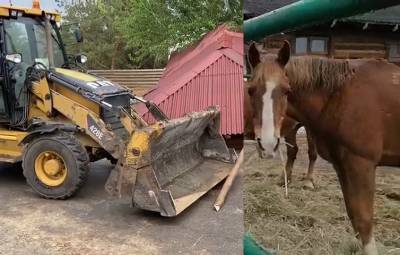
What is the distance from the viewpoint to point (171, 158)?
12.1 ft

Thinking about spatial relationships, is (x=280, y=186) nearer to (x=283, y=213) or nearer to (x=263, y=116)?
(x=283, y=213)

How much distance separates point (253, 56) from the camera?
1.74 feet

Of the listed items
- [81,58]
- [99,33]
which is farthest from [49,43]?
[99,33]

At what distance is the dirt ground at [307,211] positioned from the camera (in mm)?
625

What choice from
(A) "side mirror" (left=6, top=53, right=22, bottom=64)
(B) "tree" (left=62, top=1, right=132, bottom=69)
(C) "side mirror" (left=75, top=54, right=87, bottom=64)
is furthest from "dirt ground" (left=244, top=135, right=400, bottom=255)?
(B) "tree" (left=62, top=1, right=132, bottom=69)

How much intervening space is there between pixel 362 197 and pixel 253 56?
0.26m

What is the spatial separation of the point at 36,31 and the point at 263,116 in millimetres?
4051

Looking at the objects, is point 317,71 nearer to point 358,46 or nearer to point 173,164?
point 358,46

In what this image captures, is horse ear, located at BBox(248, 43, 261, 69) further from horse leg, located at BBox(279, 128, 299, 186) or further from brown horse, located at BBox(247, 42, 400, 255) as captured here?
horse leg, located at BBox(279, 128, 299, 186)

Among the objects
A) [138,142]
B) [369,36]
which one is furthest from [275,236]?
[138,142]

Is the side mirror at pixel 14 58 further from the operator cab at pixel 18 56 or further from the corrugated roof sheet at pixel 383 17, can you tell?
the corrugated roof sheet at pixel 383 17

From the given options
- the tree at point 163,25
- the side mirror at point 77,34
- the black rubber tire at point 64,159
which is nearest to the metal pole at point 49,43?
the side mirror at point 77,34

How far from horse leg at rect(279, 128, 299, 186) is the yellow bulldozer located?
2320 millimetres

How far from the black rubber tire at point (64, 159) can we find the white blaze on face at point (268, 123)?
3.07 m
